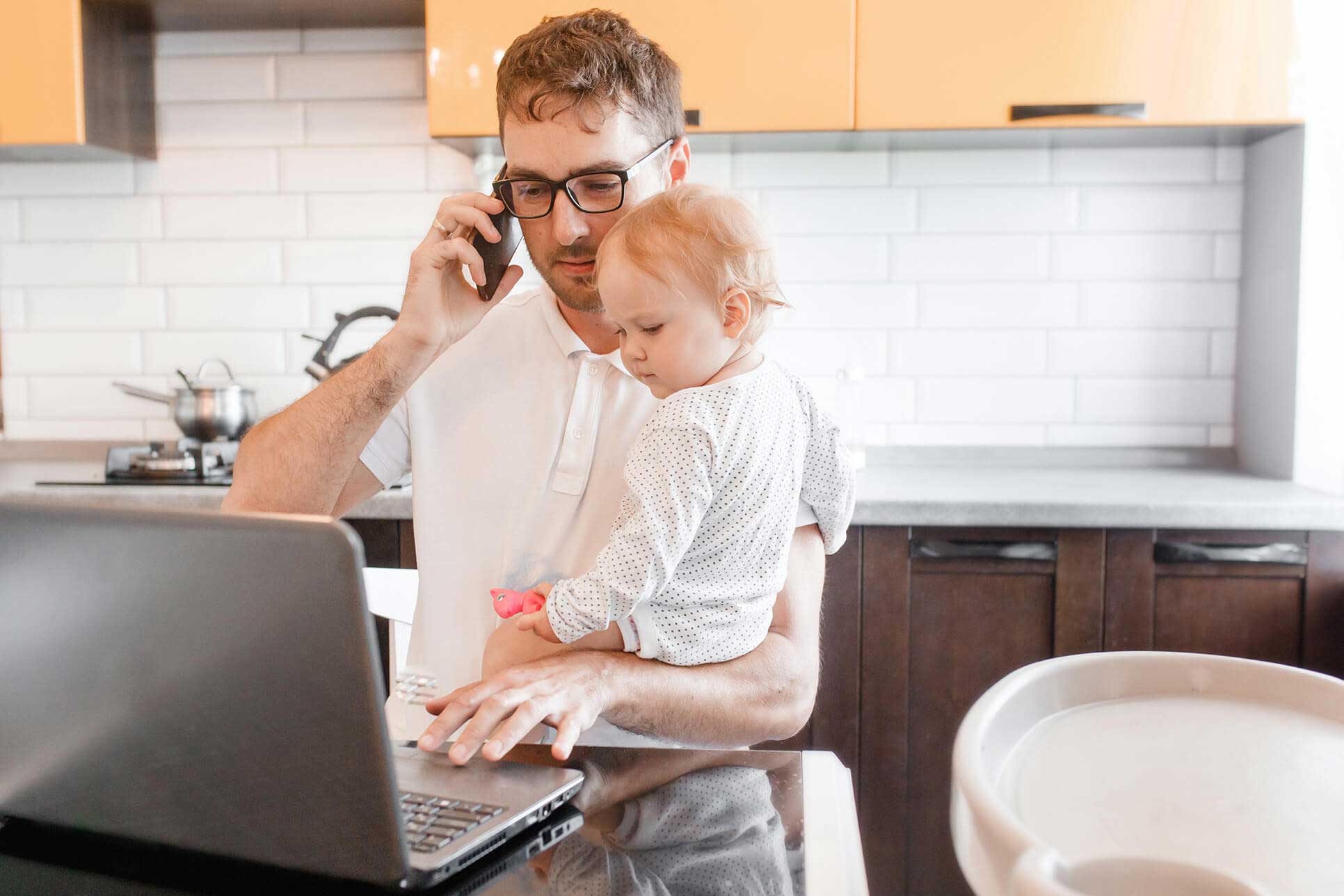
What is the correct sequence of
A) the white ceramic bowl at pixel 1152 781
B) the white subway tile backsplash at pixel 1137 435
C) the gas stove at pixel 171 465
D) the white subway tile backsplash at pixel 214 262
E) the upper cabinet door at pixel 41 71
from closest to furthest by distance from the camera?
the white ceramic bowl at pixel 1152 781
the gas stove at pixel 171 465
the upper cabinet door at pixel 41 71
the white subway tile backsplash at pixel 1137 435
the white subway tile backsplash at pixel 214 262

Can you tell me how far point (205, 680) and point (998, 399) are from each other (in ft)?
7.75

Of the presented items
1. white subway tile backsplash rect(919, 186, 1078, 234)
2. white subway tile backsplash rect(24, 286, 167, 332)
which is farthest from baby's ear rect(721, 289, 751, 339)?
white subway tile backsplash rect(24, 286, 167, 332)

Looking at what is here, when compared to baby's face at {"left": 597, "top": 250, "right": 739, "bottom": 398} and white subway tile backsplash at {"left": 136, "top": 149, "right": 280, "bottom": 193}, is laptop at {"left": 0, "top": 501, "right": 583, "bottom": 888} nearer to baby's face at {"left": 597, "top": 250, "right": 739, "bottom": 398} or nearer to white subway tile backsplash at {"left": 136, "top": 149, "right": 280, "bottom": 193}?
baby's face at {"left": 597, "top": 250, "right": 739, "bottom": 398}

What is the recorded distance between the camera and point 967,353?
274 centimetres

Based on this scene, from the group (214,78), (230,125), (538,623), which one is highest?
(214,78)

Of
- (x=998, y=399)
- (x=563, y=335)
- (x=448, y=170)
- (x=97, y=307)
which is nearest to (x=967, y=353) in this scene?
(x=998, y=399)

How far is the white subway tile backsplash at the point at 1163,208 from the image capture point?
8.77ft

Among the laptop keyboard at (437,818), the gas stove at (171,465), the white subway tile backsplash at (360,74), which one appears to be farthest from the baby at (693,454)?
the white subway tile backsplash at (360,74)

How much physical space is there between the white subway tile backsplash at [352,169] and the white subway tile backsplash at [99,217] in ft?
1.17

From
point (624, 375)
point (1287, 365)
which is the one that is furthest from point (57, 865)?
point (1287, 365)

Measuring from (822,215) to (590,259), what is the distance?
1.40 m

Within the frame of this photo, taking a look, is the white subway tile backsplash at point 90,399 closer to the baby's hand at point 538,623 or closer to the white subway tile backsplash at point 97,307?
the white subway tile backsplash at point 97,307

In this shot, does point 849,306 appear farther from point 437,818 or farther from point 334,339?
point 437,818

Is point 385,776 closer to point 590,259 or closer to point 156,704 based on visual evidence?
point 156,704
